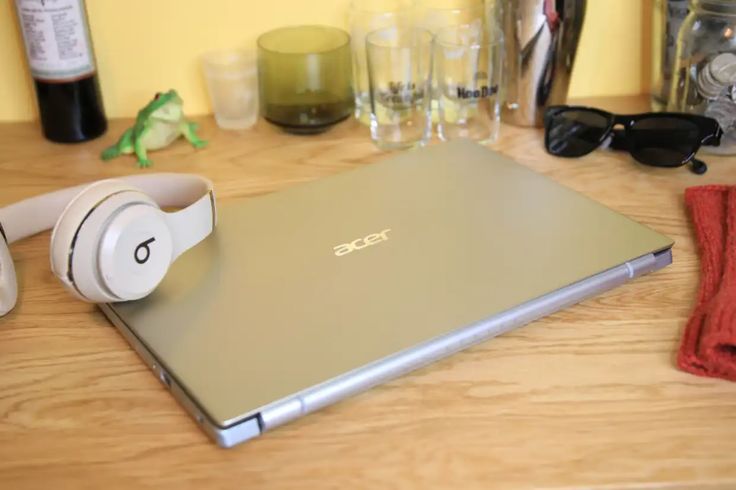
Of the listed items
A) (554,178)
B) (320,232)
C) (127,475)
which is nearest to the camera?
(127,475)

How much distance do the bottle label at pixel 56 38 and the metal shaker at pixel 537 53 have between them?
0.45 meters

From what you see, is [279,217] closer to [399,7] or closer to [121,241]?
[121,241]

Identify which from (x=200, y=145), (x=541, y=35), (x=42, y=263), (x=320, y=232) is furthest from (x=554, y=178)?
(x=42, y=263)

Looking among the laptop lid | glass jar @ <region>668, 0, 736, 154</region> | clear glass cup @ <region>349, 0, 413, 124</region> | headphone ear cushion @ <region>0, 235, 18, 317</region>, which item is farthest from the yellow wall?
headphone ear cushion @ <region>0, 235, 18, 317</region>

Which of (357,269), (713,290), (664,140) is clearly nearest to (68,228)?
(357,269)

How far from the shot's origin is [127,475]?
1.73 ft

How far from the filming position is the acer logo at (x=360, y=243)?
70 centimetres

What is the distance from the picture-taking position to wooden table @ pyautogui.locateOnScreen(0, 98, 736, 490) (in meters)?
0.52

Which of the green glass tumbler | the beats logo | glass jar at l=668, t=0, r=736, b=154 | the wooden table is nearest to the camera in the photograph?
the wooden table

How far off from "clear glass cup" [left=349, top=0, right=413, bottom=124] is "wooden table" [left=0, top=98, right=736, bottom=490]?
0.43 m

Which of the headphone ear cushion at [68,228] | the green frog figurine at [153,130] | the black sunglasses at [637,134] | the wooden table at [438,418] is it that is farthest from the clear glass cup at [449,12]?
the headphone ear cushion at [68,228]

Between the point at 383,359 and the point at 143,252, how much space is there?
199 millimetres

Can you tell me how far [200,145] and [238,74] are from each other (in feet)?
0.31

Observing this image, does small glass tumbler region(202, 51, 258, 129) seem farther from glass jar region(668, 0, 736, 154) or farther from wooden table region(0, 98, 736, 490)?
glass jar region(668, 0, 736, 154)
